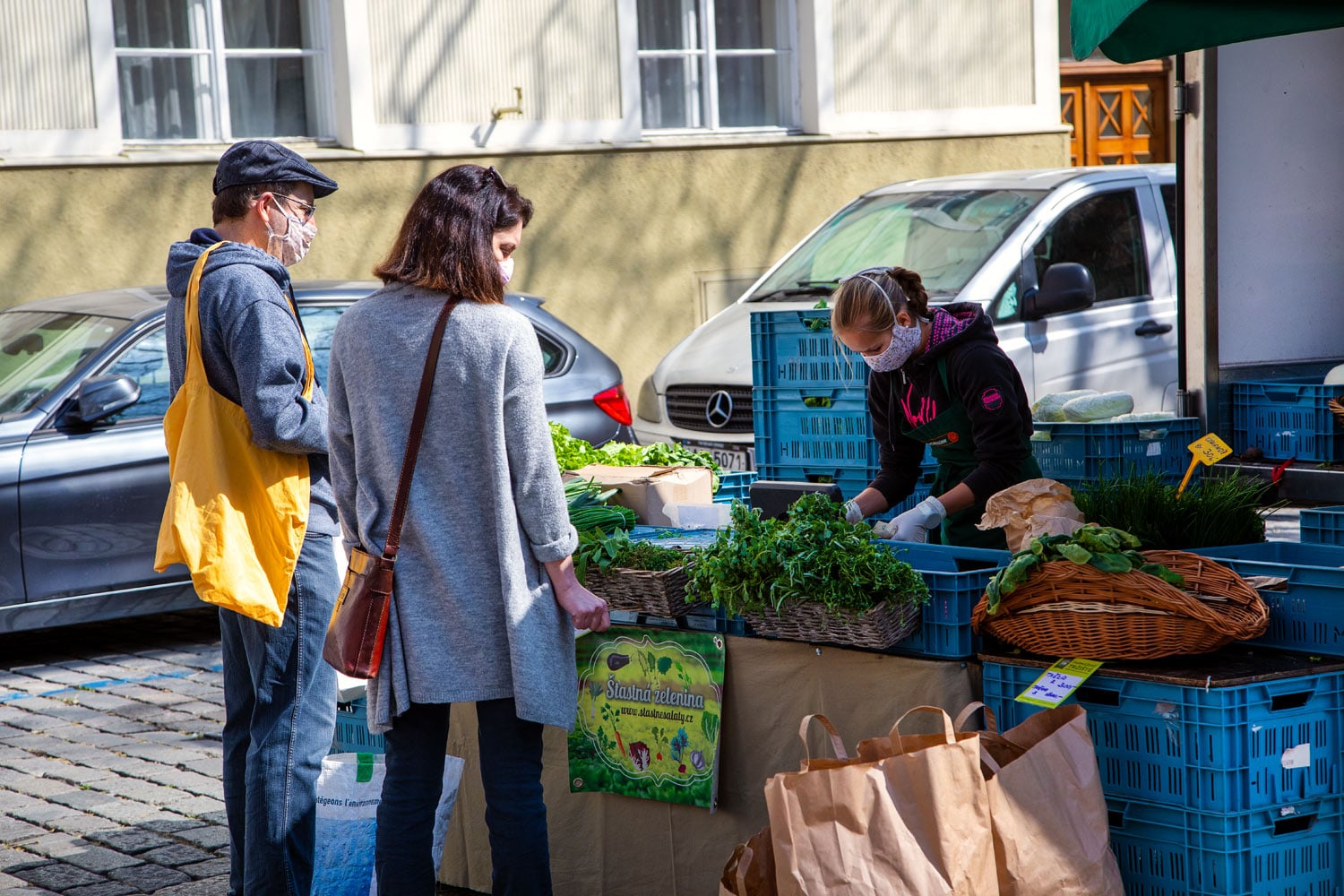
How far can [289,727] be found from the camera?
3.89 m

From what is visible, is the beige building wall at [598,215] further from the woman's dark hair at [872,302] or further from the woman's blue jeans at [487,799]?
the woman's blue jeans at [487,799]

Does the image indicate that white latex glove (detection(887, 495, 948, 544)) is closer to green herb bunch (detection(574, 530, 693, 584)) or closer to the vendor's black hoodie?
the vendor's black hoodie

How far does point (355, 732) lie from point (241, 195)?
1.63 metres

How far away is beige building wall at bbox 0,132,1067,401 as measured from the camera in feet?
35.3

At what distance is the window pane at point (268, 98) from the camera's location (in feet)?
38.6

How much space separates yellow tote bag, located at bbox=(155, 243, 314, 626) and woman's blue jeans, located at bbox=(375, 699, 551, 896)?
526 mm

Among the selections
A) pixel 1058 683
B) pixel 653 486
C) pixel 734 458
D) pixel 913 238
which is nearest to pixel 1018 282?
pixel 913 238

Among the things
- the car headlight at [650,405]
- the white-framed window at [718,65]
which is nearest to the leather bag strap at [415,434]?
the car headlight at [650,405]

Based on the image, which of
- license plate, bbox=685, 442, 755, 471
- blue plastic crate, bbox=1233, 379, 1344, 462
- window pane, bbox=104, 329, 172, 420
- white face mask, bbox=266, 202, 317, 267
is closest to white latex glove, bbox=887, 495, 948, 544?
blue plastic crate, bbox=1233, 379, 1344, 462

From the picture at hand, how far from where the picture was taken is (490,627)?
343cm

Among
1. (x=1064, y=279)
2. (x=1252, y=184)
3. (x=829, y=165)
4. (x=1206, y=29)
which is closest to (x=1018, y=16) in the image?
(x=829, y=165)

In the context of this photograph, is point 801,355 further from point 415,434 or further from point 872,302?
point 415,434

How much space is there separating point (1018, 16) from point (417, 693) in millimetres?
12495

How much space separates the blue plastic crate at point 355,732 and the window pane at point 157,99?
301 inches
